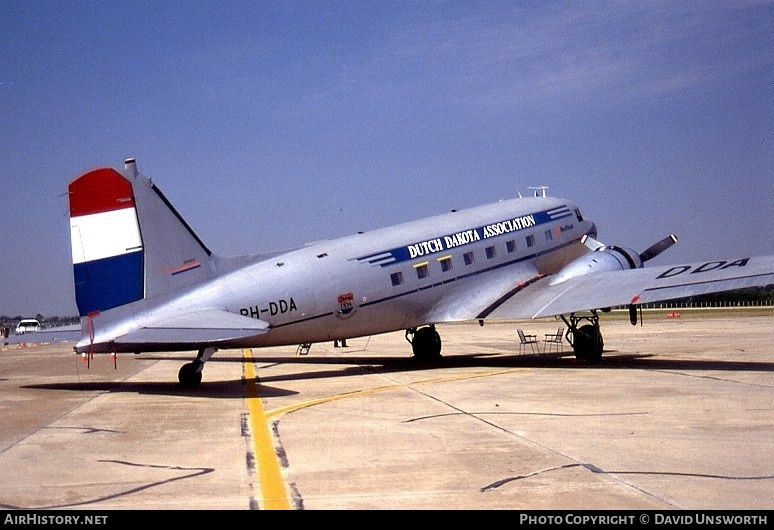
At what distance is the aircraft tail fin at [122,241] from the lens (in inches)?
748

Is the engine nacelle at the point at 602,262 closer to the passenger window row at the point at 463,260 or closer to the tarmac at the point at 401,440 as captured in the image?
the passenger window row at the point at 463,260

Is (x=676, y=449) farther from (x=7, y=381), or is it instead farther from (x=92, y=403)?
(x=7, y=381)

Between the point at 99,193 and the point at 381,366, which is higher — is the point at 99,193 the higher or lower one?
the higher one

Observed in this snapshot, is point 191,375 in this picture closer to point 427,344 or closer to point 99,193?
point 99,193

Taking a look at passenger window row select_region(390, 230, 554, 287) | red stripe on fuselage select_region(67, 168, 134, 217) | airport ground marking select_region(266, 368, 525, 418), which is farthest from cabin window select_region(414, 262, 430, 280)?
red stripe on fuselage select_region(67, 168, 134, 217)

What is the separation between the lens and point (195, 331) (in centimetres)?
1823

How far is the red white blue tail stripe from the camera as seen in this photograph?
19.0 m

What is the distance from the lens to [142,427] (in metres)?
14.3

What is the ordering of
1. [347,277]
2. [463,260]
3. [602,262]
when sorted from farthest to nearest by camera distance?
[602,262] → [463,260] → [347,277]

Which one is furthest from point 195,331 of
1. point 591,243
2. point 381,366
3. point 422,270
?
point 591,243

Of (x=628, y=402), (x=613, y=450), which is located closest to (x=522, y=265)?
(x=628, y=402)

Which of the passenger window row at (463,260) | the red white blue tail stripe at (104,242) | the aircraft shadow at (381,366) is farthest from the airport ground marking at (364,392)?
the red white blue tail stripe at (104,242)

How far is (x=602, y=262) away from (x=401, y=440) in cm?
1773

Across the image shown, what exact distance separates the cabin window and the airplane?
63 mm
